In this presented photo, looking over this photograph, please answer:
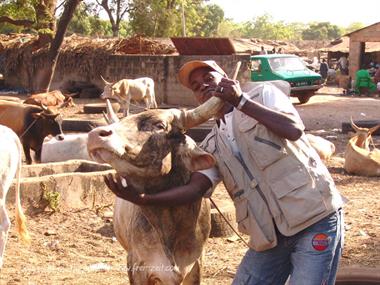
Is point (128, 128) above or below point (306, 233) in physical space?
above

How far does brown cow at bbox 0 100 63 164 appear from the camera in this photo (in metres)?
11.1

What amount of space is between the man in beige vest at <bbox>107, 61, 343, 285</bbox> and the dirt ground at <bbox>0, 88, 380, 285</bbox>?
2317mm

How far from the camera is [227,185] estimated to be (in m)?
3.42

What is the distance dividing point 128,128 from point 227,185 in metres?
0.60

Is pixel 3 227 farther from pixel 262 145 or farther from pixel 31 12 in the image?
pixel 31 12

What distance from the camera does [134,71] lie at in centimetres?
2286

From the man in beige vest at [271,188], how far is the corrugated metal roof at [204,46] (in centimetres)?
1760

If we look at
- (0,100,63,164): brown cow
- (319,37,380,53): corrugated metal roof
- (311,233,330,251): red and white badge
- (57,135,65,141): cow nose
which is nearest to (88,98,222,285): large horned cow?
(311,233,330,251): red and white badge

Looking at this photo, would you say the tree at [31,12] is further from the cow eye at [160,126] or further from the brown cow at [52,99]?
the cow eye at [160,126]

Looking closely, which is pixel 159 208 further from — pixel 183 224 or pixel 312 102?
pixel 312 102

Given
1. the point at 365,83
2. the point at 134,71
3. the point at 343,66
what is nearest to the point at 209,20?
the point at 343,66

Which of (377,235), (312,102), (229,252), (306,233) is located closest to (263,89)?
(306,233)

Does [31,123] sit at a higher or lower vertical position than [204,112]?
lower

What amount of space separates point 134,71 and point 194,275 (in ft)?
63.2
